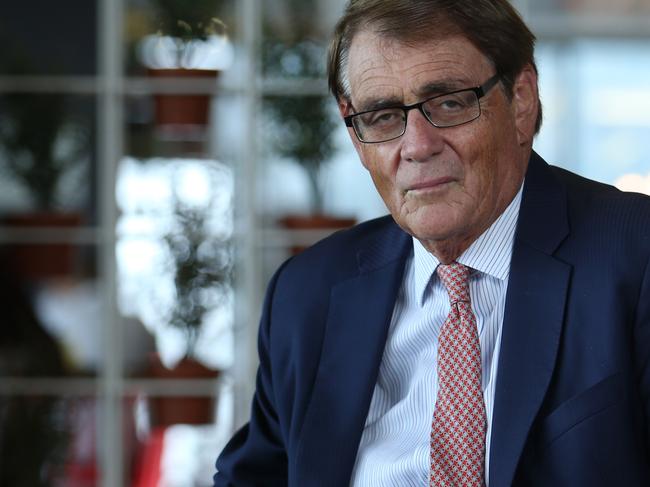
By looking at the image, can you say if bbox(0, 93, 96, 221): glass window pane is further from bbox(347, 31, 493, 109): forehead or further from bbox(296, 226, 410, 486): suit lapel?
bbox(347, 31, 493, 109): forehead

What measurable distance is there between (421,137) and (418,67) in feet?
0.29

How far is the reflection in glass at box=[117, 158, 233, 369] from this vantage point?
352 centimetres

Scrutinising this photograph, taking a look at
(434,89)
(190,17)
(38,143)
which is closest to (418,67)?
(434,89)

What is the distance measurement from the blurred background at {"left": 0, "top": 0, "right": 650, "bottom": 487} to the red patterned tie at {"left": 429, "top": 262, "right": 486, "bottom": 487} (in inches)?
84.3

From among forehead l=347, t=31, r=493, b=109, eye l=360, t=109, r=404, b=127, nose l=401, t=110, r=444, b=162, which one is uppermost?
forehead l=347, t=31, r=493, b=109

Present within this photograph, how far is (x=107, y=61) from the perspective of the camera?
3553 mm

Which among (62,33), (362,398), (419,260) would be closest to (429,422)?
(362,398)

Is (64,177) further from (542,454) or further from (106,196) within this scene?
(542,454)

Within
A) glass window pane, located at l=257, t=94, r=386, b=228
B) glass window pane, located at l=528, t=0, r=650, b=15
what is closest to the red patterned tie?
glass window pane, located at l=257, t=94, r=386, b=228

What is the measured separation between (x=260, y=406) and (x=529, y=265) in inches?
19.2

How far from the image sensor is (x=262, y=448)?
160cm

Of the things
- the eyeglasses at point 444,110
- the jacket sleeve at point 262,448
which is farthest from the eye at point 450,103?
the jacket sleeve at point 262,448

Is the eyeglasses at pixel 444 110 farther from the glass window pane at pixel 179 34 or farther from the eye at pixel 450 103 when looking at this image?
the glass window pane at pixel 179 34

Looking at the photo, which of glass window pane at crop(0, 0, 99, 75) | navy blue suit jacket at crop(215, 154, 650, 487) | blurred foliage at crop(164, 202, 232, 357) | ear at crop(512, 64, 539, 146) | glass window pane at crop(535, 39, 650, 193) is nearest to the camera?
navy blue suit jacket at crop(215, 154, 650, 487)
